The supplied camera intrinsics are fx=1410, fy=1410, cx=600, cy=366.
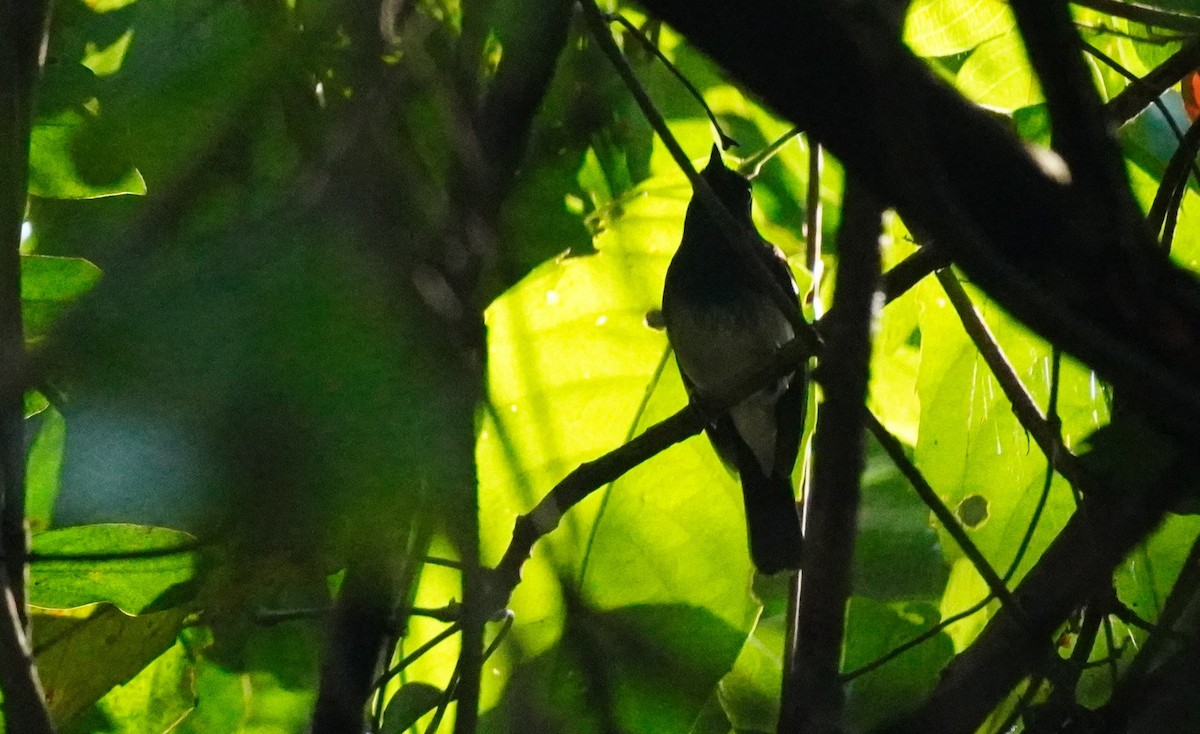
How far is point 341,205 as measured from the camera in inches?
40.0

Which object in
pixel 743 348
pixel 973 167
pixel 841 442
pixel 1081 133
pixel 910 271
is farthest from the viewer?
pixel 743 348

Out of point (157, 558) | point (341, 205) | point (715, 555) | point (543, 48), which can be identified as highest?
point (543, 48)

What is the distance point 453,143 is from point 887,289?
481mm

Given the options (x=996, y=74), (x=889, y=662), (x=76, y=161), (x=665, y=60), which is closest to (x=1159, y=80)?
(x=996, y=74)

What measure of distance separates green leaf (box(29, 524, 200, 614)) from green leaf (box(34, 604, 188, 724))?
40 mm

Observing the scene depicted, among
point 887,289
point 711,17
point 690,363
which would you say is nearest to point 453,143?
point 711,17

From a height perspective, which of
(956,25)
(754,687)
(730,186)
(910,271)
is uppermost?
(956,25)

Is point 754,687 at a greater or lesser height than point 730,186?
lesser

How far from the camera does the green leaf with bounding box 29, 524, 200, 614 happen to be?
132 cm

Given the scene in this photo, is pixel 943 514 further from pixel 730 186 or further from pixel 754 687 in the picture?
pixel 730 186

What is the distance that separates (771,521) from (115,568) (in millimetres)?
1461

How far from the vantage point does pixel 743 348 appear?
291cm

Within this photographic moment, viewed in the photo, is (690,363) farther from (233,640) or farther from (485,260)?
(485,260)

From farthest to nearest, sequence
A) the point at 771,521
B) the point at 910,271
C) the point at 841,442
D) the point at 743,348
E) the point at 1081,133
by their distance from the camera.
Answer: the point at 743,348
the point at 771,521
the point at 910,271
the point at 1081,133
the point at 841,442
